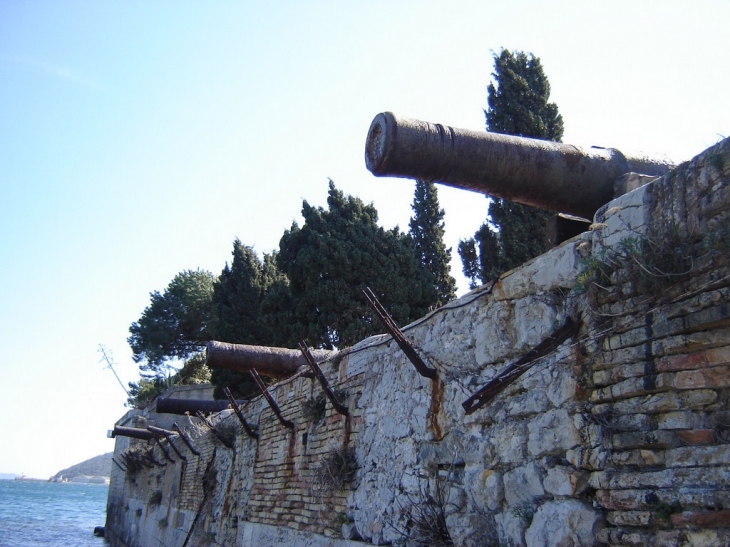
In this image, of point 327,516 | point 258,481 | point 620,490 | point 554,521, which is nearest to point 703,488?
point 620,490

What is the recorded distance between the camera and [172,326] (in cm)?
3266

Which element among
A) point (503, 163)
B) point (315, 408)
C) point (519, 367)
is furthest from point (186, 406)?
point (503, 163)

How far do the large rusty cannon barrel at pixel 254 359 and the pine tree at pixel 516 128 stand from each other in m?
4.51

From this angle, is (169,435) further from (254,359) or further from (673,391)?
(673,391)

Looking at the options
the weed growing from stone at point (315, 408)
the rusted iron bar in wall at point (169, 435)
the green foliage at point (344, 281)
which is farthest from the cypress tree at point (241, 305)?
the weed growing from stone at point (315, 408)

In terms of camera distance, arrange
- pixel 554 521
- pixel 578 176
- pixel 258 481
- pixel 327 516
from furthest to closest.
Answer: pixel 258 481, pixel 327 516, pixel 578 176, pixel 554 521

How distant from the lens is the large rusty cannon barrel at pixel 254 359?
9344 mm

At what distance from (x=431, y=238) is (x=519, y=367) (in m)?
15.1

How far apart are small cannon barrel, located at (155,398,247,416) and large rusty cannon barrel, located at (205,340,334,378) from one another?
4.10 meters

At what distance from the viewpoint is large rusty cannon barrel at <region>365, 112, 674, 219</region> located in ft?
12.5

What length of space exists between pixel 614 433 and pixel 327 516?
3.69 m

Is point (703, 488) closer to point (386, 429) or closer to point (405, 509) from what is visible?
point (405, 509)

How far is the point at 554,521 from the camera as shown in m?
3.37

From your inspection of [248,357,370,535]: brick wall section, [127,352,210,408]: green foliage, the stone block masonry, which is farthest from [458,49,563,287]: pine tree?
[127,352,210,408]: green foliage
